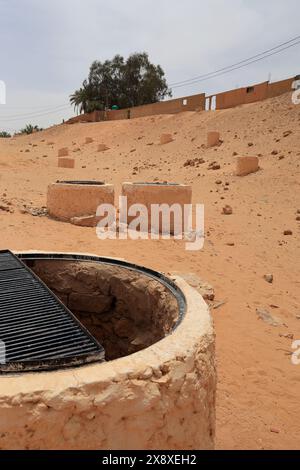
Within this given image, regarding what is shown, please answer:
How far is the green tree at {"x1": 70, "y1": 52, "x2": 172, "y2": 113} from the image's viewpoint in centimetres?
3888

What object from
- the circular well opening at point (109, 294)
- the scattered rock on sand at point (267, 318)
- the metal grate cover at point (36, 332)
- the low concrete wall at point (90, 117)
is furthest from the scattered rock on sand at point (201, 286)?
the low concrete wall at point (90, 117)

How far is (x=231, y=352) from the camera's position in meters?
4.59

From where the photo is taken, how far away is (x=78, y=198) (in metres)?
8.87

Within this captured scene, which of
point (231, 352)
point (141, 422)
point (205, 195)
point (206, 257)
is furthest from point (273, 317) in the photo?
point (205, 195)

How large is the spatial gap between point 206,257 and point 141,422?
6.00 m

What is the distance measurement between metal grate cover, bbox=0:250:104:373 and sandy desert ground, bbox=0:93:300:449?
1.88 m

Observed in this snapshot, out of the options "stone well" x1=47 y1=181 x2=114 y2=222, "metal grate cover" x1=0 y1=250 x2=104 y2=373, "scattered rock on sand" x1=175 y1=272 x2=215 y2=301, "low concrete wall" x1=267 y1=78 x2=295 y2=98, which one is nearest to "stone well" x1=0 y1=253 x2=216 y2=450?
"metal grate cover" x1=0 y1=250 x2=104 y2=373

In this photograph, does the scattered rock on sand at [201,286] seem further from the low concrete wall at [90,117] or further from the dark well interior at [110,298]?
the low concrete wall at [90,117]

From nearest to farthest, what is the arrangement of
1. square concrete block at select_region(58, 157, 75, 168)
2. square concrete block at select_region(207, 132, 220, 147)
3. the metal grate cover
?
the metal grate cover
square concrete block at select_region(58, 157, 75, 168)
square concrete block at select_region(207, 132, 220, 147)

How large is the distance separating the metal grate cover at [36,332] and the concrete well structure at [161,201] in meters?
5.63

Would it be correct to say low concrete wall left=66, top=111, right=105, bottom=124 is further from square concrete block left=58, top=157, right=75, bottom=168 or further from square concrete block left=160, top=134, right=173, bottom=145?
square concrete block left=58, top=157, right=75, bottom=168

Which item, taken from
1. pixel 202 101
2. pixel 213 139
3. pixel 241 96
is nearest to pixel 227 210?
pixel 213 139

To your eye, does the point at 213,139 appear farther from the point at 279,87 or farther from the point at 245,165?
the point at 279,87
